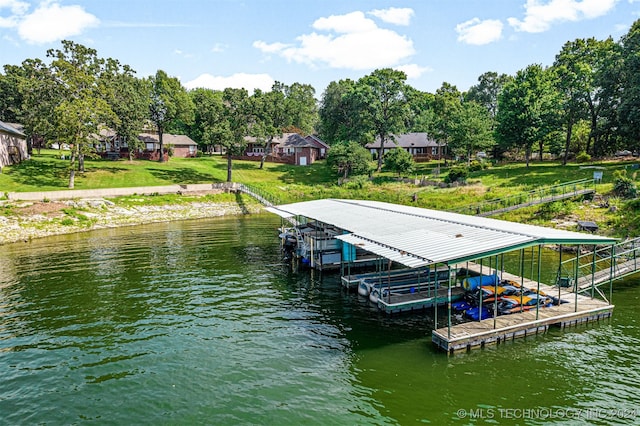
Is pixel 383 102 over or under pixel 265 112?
over

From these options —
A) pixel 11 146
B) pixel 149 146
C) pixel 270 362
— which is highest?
pixel 149 146

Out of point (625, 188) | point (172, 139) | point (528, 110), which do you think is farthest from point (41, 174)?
point (625, 188)

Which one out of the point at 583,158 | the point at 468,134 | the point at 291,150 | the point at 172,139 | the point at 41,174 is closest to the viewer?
the point at 41,174

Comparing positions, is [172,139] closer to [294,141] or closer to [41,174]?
[294,141]

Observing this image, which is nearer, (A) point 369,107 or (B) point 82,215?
(B) point 82,215

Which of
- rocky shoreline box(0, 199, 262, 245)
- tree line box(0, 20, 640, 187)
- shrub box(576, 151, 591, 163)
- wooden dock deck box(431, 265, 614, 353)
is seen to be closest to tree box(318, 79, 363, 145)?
tree line box(0, 20, 640, 187)

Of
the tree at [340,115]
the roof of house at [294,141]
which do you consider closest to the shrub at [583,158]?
the tree at [340,115]

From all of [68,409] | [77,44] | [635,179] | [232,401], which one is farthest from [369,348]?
[77,44]
